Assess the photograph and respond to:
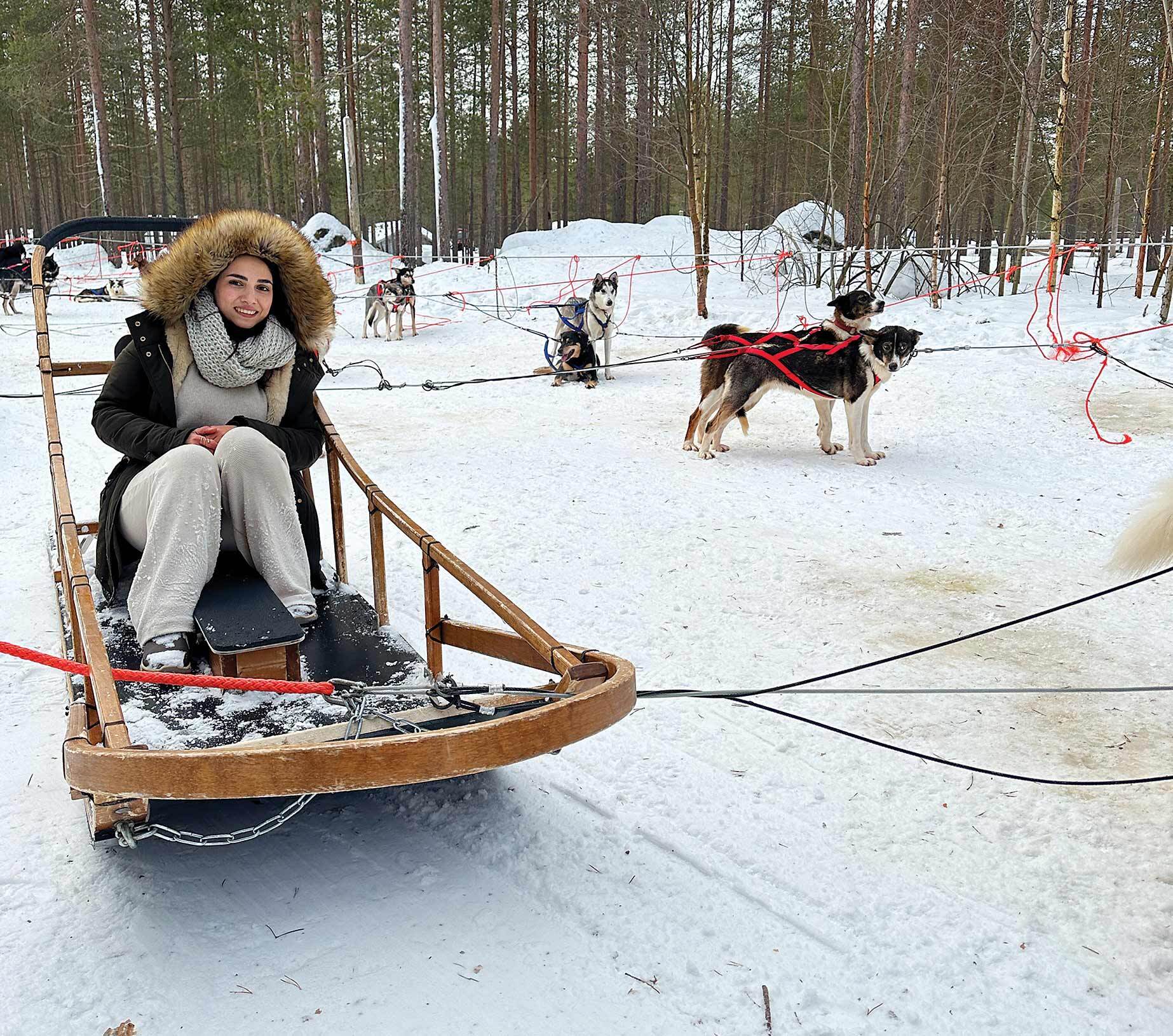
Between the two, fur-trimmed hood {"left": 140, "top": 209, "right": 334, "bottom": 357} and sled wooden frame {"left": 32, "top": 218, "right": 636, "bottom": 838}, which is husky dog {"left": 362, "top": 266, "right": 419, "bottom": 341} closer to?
fur-trimmed hood {"left": 140, "top": 209, "right": 334, "bottom": 357}

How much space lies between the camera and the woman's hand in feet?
8.91

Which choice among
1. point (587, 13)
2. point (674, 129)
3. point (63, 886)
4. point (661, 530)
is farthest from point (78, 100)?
point (63, 886)

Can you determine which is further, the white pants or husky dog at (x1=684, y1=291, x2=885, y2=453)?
husky dog at (x1=684, y1=291, x2=885, y2=453)

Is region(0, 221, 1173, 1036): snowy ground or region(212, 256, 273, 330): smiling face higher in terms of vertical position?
region(212, 256, 273, 330): smiling face

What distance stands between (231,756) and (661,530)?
3463mm

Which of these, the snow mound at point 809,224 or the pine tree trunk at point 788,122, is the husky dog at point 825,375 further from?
the pine tree trunk at point 788,122

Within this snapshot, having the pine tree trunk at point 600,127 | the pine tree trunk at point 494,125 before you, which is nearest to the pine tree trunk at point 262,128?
the pine tree trunk at point 494,125

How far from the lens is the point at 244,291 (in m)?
2.91

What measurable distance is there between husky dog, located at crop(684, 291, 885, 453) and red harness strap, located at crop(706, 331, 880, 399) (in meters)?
0.06

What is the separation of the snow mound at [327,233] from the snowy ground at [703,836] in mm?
22255

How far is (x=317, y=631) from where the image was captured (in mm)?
2930

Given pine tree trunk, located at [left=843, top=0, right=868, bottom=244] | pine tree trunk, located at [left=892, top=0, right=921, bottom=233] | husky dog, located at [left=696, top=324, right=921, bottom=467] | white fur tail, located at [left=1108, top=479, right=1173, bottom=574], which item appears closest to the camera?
white fur tail, located at [left=1108, top=479, right=1173, bottom=574]

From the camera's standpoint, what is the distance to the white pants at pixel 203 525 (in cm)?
249

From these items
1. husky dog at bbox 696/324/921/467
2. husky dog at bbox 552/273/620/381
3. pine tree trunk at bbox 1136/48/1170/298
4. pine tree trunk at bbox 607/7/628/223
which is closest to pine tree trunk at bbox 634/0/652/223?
pine tree trunk at bbox 607/7/628/223
